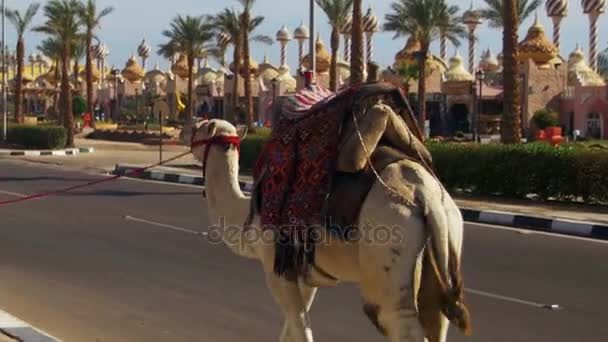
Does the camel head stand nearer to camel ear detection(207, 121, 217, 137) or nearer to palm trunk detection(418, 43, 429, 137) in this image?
camel ear detection(207, 121, 217, 137)

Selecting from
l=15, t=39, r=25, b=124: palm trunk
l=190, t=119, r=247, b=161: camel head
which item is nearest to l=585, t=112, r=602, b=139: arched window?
l=15, t=39, r=25, b=124: palm trunk

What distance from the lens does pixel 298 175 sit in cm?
480

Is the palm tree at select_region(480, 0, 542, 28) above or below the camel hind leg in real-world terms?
above

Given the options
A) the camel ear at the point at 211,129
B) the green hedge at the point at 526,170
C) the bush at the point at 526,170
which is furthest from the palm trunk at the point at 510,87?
the camel ear at the point at 211,129

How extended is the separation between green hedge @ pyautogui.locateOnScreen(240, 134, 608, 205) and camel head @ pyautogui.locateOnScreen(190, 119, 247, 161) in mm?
13095

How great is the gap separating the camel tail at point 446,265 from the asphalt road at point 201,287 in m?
2.86

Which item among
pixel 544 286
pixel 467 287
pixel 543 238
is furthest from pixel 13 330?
pixel 543 238

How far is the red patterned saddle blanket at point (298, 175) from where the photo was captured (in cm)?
465

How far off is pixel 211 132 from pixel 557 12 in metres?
65.7

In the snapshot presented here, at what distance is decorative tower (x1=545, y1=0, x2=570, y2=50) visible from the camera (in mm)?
66625

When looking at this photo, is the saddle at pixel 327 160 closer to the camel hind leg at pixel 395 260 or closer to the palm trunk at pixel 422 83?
the camel hind leg at pixel 395 260

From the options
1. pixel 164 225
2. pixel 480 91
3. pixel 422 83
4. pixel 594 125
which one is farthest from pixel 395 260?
pixel 594 125

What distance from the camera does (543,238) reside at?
13.5 metres

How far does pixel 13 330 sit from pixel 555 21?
2587 inches
